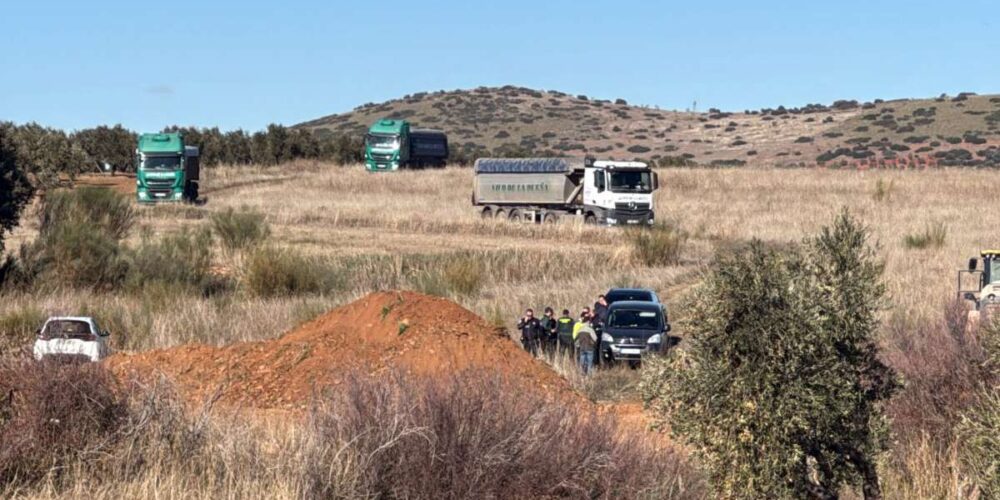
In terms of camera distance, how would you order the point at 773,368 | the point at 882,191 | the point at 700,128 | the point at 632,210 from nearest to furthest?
the point at 773,368 → the point at 632,210 → the point at 882,191 → the point at 700,128

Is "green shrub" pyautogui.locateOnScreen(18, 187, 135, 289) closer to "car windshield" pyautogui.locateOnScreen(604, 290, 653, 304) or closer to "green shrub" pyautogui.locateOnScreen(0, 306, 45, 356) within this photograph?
"green shrub" pyautogui.locateOnScreen(0, 306, 45, 356)

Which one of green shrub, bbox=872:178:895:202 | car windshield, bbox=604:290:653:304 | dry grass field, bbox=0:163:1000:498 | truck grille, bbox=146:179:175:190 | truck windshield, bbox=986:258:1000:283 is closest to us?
dry grass field, bbox=0:163:1000:498

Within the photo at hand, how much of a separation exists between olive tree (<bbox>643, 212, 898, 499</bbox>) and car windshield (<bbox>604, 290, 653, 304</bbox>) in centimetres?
1735

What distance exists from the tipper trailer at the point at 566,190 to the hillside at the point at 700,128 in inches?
1560

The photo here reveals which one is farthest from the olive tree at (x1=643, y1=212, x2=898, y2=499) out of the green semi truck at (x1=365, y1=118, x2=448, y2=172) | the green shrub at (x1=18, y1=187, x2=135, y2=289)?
the green semi truck at (x1=365, y1=118, x2=448, y2=172)

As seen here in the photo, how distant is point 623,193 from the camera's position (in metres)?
52.9

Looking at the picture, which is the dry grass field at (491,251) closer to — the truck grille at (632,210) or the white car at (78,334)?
the white car at (78,334)

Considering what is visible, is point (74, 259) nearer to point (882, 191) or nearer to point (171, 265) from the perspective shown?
point (171, 265)

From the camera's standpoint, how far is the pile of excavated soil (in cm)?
1695

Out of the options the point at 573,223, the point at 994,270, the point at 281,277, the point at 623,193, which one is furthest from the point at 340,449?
the point at 573,223

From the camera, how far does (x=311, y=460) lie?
10008mm

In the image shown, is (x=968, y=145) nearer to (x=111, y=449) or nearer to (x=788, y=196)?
(x=788, y=196)

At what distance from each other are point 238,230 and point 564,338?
21501 millimetres

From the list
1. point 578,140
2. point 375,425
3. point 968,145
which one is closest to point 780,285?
point 375,425
